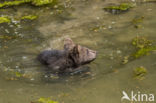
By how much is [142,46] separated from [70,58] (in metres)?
2.20

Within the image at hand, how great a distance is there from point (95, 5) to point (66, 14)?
4.83 feet

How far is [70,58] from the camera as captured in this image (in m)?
7.06

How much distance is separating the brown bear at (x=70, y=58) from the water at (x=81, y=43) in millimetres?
313

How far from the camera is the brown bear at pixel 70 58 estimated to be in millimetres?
6918

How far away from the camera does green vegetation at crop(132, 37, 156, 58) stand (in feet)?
24.4

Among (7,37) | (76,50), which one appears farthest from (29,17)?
(76,50)

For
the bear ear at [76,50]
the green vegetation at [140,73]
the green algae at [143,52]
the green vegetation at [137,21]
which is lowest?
the green vegetation at [140,73]

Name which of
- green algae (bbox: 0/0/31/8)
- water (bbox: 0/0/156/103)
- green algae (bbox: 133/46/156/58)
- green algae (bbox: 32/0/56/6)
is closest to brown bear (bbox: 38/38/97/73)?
water (bbox: 0/0/156/103)

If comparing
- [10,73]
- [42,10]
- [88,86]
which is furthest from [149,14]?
[10,73]

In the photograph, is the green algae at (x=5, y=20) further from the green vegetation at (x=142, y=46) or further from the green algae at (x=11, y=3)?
the green vegetation at (x=142, y=46)

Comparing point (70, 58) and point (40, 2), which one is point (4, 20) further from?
point (70, 58)

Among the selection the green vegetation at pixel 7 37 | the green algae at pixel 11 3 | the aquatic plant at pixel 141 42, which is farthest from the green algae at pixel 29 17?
the aquatic plant at pixel 141 42

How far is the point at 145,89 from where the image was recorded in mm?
5824

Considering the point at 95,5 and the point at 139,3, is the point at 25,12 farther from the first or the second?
the point at 139,3
